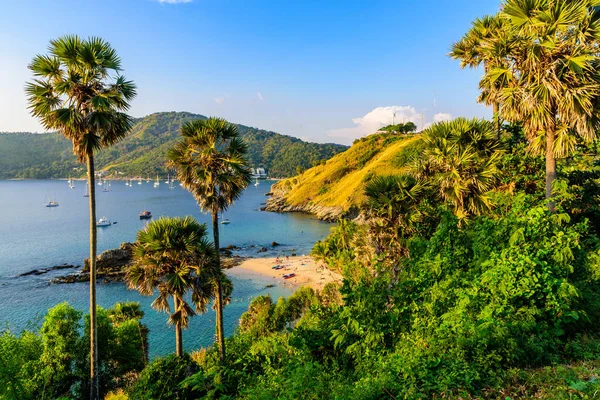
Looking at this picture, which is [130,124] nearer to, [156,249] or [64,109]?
[64,109]

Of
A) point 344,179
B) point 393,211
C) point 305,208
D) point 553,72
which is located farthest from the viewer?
point 344,179

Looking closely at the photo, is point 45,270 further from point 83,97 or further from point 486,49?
point 486,49

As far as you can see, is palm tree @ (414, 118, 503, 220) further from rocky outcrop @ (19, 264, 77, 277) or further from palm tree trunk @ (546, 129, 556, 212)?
rocky outcrop @ (19, 264, 77, 277)

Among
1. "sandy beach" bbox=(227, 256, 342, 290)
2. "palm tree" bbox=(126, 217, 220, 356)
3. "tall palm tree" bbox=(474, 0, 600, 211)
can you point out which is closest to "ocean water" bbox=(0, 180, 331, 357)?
"sandy beach" bbox=(227, 256, 342, 290)

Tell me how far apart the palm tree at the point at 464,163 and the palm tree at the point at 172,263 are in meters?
11.5

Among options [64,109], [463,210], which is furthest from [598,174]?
[64,109]

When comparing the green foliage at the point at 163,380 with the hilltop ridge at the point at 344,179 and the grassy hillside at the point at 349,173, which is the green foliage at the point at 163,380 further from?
the grassy hillside at the point at 349,173

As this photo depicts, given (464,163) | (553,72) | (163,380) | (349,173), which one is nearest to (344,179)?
(349,173)

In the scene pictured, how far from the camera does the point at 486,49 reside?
1338 centimetres

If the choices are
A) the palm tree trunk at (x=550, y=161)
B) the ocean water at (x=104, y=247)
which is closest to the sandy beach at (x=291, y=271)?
the ocean water at (x=104, y=247)

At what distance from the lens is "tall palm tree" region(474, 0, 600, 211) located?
11.0 meters

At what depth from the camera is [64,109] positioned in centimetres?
1295

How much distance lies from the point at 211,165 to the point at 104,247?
61.9 meters

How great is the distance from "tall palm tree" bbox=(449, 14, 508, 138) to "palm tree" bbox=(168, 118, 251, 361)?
11976 millimetres
